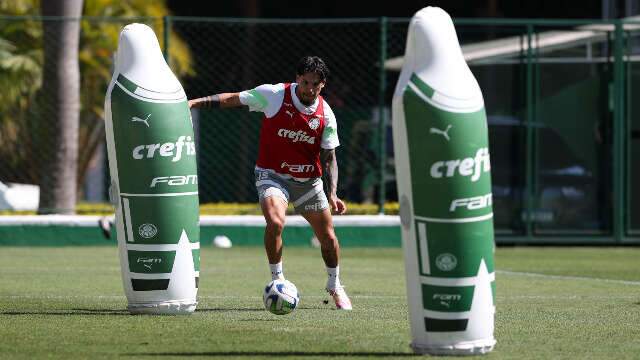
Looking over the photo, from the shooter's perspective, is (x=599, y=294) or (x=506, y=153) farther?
(x=506, y=153)

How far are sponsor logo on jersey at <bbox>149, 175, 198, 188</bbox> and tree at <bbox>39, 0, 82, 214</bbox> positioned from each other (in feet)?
36.1

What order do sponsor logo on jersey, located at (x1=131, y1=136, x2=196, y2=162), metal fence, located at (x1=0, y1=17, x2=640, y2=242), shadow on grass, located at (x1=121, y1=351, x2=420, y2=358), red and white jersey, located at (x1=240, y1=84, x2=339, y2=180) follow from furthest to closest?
metal fence, located at (x1=0, y1=17, x2=640, y2=242) < red and white jersey, located at (x1=240, y1=84, x2=339, y2=180) < sponsor logo on jersey, located at (x1=131, y1=136, x2=196, y2=162) < shadow on grass, located at (x1=121, y1=351, x2=420, y2=358)

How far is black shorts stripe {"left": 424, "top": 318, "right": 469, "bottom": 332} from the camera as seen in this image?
27.8 ft

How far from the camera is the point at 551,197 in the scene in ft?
70.6

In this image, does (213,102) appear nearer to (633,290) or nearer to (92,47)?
(633,290)

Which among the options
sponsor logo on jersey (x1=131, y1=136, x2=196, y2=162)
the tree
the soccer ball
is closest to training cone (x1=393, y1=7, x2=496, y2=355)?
the soccer ball

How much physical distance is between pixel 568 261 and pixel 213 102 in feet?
29.0

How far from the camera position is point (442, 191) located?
8.41 m

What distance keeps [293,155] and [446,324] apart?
3606 mm

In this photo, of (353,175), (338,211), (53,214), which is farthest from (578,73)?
(338,211)

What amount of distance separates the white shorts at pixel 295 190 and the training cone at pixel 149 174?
916 millimetres

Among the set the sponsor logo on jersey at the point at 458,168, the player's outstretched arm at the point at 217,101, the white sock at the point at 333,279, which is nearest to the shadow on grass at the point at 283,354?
the sponsor logo on jersey at the point at 458,168

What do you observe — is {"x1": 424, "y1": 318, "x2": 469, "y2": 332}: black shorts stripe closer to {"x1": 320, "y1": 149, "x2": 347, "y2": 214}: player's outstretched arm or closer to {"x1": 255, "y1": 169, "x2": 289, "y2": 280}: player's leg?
{"x1": 255, "y1": 169, "x2": 289, "y2": 280}: player's leg

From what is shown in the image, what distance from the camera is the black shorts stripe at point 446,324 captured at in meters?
8.48
